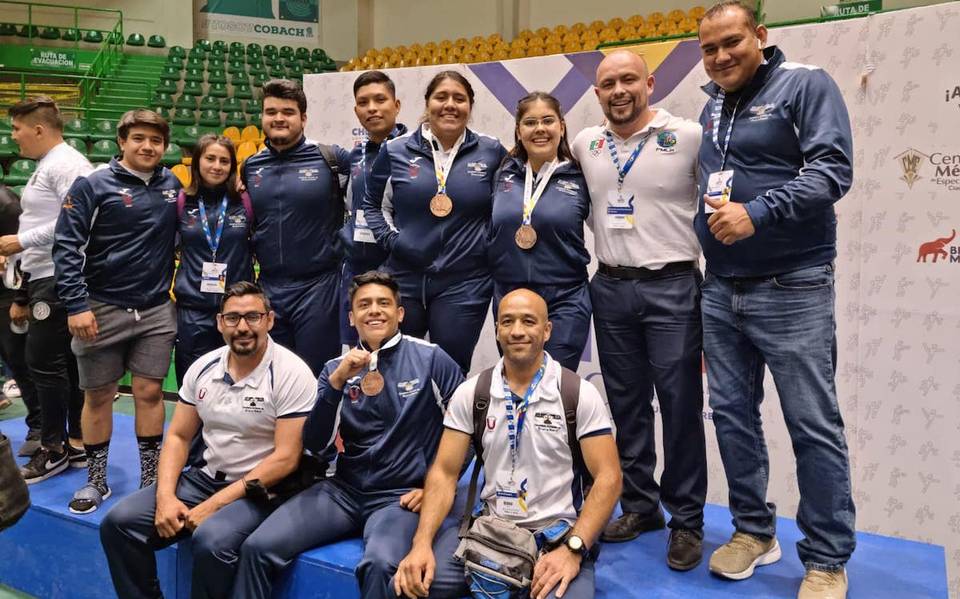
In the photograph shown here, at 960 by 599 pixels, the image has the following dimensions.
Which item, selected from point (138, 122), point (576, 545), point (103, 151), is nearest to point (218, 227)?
point (138, 122)

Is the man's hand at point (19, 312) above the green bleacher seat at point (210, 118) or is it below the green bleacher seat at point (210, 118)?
below

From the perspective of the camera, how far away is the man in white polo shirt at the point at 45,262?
381 centimetres

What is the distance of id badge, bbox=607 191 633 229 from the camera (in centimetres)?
271

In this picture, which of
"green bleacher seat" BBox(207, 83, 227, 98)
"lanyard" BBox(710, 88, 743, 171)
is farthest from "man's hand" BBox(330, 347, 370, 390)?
"green bleacher seat" BBox(207, 83, 227, 98)

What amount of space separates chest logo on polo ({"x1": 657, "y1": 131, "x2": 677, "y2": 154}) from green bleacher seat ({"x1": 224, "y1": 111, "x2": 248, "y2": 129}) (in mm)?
11472

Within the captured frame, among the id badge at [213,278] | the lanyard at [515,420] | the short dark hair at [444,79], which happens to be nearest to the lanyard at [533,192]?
the short dark hair at [444,79]

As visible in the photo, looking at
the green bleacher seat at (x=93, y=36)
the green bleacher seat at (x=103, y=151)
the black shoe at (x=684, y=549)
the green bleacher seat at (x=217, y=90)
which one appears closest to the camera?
the black shoe at (x=684, y=549)

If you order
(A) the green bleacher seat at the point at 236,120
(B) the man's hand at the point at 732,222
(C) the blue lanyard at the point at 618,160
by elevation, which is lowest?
(B) the man's hand at the point at 732,222

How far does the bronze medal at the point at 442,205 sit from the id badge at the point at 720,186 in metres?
1.18

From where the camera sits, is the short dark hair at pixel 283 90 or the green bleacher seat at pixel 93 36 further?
the green bleacher seat at pixel 93 36

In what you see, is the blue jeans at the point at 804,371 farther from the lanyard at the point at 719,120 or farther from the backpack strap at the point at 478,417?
the backpack strap at the point at 478,417

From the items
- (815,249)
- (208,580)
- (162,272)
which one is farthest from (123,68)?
(815,249)

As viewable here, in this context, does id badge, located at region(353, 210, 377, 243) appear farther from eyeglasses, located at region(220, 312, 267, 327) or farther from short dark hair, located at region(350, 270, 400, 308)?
eyeglasses, located at region(220, 312, 267, 327)

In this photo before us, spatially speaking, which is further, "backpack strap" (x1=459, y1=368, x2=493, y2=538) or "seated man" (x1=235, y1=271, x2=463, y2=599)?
"seated man" (x1=235, y1=271, x2=463, y2=599)
